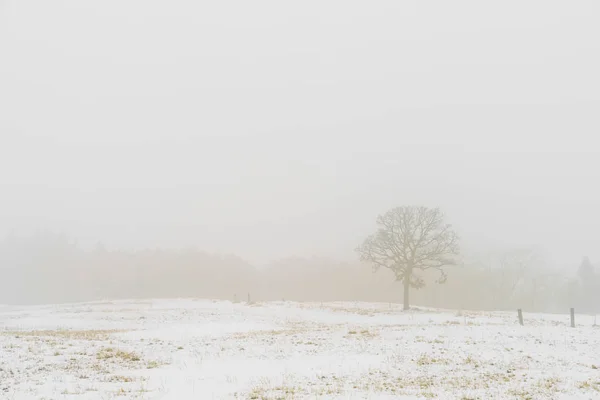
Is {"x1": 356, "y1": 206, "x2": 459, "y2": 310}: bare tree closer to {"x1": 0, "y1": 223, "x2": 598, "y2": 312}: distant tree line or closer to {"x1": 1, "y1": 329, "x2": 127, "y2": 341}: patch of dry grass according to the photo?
{"x1": 1, "y1": 329, "x2": 127, "y2": 341}: patch of dry grass

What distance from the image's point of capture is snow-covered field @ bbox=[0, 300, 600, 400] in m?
14.7

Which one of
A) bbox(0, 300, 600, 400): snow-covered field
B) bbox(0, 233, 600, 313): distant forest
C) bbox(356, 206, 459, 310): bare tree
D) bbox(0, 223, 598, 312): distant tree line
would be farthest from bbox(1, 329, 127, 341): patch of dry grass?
bbox(0, 233, 600, 313): distant forest

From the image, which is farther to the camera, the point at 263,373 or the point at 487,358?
the point at 487,358

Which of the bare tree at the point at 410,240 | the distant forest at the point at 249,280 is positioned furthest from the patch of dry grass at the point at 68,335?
the distant forest at the point at 249,280

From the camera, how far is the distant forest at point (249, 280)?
105750mm

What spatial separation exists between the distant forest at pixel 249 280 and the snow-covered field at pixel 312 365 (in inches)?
3122

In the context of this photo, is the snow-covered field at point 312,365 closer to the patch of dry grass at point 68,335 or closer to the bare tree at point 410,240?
the patch of dry grass at point 68,335

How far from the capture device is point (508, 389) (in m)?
15.5

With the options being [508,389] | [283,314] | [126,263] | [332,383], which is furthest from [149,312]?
[126,263]

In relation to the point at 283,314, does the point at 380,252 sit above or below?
above

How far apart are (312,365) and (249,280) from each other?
448ft

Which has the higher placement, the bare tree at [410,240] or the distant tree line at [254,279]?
the bare tree at [410,240]

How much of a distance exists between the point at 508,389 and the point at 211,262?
146208 millimetres

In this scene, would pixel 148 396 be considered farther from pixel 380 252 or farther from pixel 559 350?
pixel 380 252
